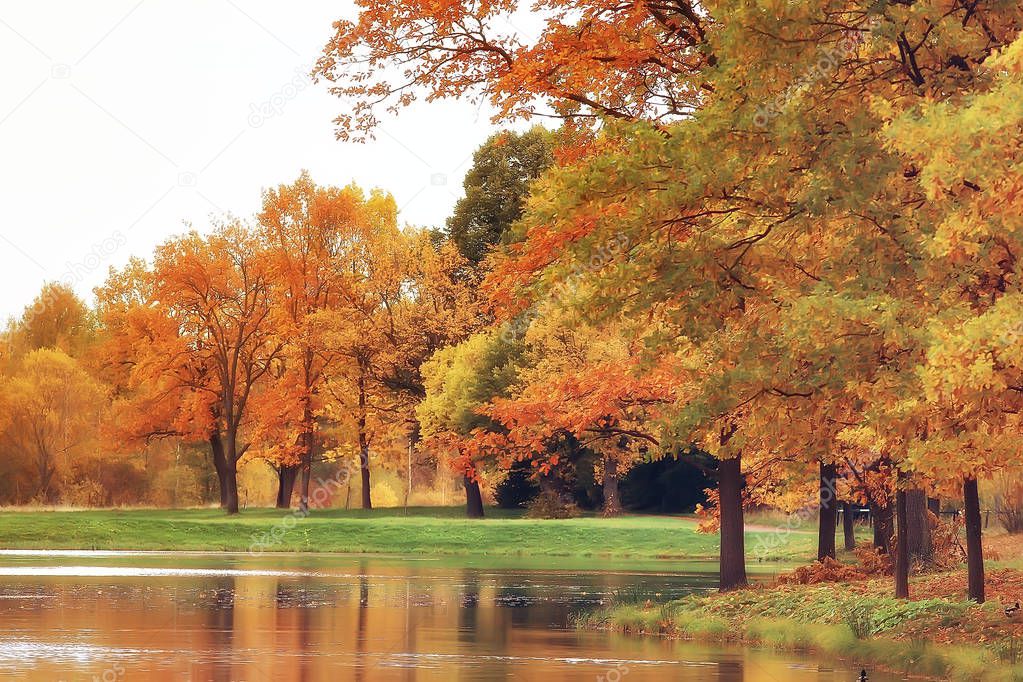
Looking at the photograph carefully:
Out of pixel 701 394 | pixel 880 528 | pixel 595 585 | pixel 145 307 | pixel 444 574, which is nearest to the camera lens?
pixel 701 394

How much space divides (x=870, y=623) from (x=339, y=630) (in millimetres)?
8271

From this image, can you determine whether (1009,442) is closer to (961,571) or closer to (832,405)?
(832,405)

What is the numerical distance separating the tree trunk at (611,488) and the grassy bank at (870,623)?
4478cm

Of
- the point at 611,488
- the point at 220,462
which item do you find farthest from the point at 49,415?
the point at 611,488

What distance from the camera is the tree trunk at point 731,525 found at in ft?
99.8

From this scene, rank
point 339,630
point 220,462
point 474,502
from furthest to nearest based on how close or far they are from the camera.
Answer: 1. point 220,462
2. point 474,502
3. point 339,630

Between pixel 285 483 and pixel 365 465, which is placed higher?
pixel 365 465

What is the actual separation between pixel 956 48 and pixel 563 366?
107 ft

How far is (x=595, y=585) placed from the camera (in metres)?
39.4

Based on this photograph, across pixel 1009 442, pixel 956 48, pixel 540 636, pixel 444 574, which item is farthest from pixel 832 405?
pixel 444 574

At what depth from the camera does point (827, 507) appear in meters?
35.9

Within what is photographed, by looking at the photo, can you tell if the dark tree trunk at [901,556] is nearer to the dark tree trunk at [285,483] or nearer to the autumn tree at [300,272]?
the autumn tree at [300,272]

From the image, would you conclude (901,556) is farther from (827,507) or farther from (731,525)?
(827,507)

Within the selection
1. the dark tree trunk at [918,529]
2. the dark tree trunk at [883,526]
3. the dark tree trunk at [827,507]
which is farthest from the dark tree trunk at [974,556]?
the dark tree trunk at [883,526]
